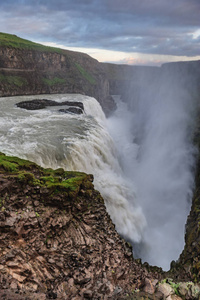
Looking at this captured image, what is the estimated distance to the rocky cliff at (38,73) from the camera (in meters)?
49.3

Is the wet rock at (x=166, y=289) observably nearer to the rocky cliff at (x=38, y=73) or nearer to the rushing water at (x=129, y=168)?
the rushing water at (x=129, y=168)

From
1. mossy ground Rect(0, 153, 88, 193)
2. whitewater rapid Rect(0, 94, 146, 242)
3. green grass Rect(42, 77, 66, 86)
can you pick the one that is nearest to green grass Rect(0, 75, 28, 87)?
green grass Rect(42, 77, 66, 86)

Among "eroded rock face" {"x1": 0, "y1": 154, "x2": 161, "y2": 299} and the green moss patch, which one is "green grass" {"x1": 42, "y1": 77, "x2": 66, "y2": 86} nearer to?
the green moss patch

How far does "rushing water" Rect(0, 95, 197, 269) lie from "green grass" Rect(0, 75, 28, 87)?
71.4ft

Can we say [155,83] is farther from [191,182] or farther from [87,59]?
[191,182]

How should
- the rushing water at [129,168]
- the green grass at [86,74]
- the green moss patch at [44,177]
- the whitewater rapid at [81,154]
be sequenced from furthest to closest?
A: the green grass at [86,74] < the rushing water at [129,168] < the whitewater rapid at [81,154] < the green moss patch at [44,177]

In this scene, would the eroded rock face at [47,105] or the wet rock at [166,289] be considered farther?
the eroded rock face at [47,105]

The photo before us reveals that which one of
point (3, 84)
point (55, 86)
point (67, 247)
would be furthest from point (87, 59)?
point (67, 247)

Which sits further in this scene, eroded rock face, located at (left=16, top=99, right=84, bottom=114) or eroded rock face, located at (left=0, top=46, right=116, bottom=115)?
eroded rock face, located at (left=0, top=46, right=116, bottom=115)

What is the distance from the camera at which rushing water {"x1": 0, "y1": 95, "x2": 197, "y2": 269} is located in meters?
15.4

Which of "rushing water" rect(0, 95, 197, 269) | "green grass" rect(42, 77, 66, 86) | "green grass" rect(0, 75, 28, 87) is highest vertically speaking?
"green grass" rect(42, 77, 66, 86)

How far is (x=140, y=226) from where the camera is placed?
16.5 metres

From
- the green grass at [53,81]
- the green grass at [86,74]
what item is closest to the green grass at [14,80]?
the green grass at [53,81]

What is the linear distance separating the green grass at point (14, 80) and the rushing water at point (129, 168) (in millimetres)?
21765
